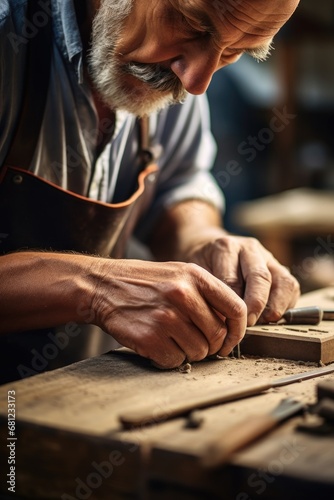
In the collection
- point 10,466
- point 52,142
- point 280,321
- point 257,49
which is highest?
point 257,49

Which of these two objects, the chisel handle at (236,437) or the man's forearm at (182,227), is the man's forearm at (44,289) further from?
the man's forearm at (182,227)

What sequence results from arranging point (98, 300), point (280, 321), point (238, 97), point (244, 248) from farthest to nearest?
point (238, 97) < point (244, 248) < point (280, 321) < point (98, 300)

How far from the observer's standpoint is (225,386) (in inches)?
63.2

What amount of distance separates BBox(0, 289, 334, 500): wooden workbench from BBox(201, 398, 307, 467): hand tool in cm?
1

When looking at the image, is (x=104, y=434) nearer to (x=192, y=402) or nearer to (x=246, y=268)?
(x=192, y=402)

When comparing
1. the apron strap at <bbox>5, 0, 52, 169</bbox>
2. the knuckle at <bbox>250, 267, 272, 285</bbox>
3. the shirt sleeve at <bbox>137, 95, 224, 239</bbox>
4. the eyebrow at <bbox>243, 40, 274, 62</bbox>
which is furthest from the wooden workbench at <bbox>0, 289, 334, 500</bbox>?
the shirt sleeve at <bbox>137, 95, 224, 239</bbox>

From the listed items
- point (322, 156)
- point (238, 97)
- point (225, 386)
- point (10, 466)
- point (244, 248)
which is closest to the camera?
point (10, 466)

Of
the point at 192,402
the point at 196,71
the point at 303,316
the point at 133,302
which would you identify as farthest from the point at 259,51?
the point at 192,402

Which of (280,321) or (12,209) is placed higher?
(12,209)

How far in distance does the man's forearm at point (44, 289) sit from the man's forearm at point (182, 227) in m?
0.88

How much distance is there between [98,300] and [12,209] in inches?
24.0

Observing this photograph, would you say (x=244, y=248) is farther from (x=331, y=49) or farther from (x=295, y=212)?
(x=331, y=49)

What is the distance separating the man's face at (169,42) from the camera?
6.22 ft

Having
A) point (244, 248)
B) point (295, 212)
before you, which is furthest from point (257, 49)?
point (295, 212)
